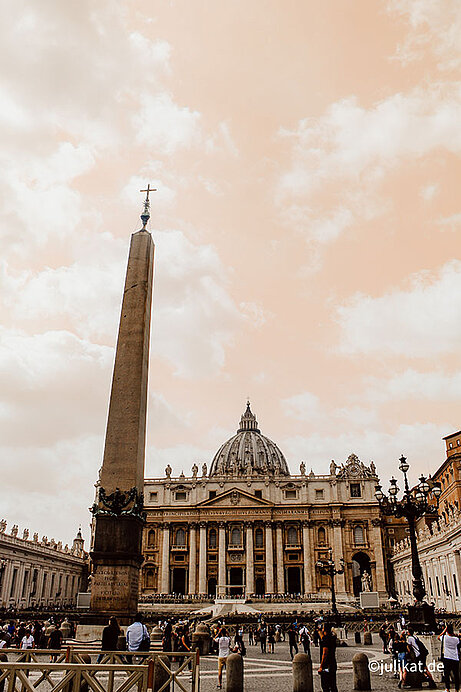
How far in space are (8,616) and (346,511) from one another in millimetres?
49998

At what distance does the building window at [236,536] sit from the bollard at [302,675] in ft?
224

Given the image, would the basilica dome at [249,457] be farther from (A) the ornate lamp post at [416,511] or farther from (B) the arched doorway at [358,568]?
(A) the ornate lamp post at [416,511]

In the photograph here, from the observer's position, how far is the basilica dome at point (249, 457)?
330ft

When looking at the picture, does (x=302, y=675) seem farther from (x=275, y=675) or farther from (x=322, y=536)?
(x=322, y=536)

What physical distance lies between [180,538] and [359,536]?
23.5 meters

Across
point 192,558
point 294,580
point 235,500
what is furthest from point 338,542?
point 192,558

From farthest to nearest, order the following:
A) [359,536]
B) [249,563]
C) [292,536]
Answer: [292,536]
[359,536]
[249,563]

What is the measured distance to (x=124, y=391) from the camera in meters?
16.4

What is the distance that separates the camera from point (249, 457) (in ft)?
340

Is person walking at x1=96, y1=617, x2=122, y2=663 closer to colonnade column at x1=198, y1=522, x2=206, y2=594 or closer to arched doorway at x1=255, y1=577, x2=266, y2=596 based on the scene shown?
colonnade column at x1=198, y1=522, x2=206, y2=594

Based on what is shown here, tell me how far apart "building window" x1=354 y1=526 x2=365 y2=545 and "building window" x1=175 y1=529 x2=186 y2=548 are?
22403mm

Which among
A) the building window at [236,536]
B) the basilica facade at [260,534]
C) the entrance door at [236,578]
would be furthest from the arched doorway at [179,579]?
the building window at [236,536]

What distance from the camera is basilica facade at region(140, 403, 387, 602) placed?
2928 inches

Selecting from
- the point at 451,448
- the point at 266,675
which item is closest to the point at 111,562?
the point at 266,675
